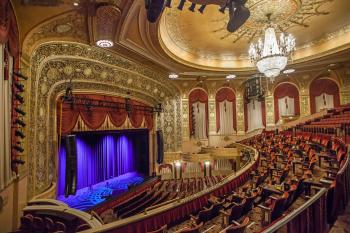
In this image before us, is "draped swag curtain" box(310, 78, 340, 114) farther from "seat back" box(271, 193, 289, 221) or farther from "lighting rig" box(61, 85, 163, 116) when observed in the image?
"seat back" box(271, 193, 289, 221)

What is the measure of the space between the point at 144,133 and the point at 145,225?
762 centimetres

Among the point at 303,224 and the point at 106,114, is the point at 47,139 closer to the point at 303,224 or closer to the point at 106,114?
the point at 106,114

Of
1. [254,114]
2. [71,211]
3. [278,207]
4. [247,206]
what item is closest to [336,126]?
[247,206]

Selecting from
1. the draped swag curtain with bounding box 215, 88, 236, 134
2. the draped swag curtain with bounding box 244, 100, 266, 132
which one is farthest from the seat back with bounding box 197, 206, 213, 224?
the draped swag curtain with bounding box 244, 100, 266, 132

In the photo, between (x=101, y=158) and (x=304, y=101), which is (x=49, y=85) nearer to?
(x=101, y=158)

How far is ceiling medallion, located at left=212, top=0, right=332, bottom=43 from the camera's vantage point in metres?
5.78

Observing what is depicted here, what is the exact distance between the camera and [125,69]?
7500mm

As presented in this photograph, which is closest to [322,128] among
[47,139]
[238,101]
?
[238,101]

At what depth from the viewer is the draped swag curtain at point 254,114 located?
36.7ft

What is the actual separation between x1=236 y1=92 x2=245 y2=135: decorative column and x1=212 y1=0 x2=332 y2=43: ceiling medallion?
13.3 feet

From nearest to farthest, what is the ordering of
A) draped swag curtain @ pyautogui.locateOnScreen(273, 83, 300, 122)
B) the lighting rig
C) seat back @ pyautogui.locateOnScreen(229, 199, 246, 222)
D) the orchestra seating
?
the orchestra seating < seat back @ pyautogui.locateOnScreen(229, 199, 246, 222) < the lighting rig < draped swag curtain @ pyautogui.locateOnScreen(273, 83, 300, 122)

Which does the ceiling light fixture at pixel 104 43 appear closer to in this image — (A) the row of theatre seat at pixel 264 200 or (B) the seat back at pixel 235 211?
(A) the row of theatre seat at pixel 264 200

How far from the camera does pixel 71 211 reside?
3.60 m

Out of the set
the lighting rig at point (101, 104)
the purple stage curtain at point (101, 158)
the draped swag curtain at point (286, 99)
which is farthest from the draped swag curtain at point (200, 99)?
the purple stage curtain at point (101, 158)
